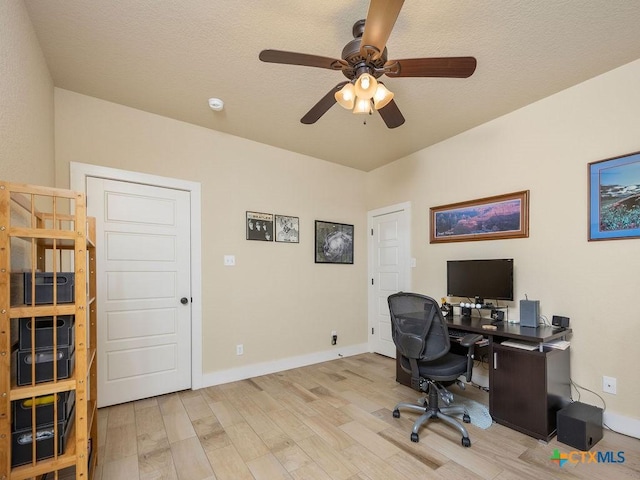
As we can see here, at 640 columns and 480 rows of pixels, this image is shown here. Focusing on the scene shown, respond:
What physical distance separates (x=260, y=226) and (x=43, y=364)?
8.01ft

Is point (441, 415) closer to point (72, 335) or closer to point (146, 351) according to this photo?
point (72, 335)

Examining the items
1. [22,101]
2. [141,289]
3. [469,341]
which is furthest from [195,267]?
[469,341]

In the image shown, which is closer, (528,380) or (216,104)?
(528,380)

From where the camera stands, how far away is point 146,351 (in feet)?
9.34

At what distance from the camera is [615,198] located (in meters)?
2.25

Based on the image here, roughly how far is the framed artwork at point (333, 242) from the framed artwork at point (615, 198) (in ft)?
8.53

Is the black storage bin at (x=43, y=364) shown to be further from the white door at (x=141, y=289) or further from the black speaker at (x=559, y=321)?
the black speaker at (x=559, y=321)

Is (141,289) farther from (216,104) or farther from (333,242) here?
(333,242)

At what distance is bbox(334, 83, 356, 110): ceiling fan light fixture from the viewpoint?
1.72 meters

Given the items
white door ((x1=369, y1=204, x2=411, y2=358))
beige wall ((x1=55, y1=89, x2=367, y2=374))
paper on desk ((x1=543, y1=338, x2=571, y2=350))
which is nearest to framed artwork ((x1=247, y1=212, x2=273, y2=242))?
beige wall ((x1=55, y1=89, x2=367, y2=374))

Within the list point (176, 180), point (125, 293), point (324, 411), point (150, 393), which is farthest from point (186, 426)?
point (176, 180)

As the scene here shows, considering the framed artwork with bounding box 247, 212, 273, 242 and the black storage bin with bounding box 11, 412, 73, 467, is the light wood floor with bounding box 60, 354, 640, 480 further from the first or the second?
the framed artwork with bounding box 247, 212, 273, 242

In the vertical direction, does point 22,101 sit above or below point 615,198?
above

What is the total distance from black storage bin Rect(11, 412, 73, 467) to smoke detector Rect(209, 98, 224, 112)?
243 cm
